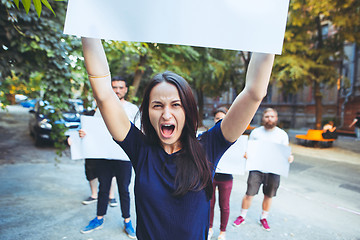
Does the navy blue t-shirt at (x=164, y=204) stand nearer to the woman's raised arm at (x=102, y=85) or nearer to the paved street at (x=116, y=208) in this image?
the woman's raised arm at (x=102, y=85)

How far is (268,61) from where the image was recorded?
102cm

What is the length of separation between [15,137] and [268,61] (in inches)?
471

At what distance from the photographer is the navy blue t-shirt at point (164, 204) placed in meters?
1.19

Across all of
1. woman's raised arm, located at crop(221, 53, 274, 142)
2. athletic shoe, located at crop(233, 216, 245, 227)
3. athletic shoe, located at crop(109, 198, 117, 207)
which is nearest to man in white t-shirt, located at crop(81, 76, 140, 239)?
athletic shoe, located at crop(109, 198, 117, 207)

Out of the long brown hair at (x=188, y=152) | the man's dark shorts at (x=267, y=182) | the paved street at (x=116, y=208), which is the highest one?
the long brown hair at (x=188, y=152)

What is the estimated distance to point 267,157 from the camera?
3.36 m

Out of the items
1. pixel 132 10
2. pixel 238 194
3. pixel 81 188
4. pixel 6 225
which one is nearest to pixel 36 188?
pixel 81 188

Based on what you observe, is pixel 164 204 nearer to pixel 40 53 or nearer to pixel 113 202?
pixel 113 202

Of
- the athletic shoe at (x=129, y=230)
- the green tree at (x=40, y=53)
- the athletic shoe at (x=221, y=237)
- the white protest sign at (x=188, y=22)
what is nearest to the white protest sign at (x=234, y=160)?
the athletic shoe at (x=221, y=237)

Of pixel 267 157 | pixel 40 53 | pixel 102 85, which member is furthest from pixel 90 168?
pixel 102 85

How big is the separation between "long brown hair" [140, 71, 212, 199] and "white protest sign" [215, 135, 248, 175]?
1.87 m

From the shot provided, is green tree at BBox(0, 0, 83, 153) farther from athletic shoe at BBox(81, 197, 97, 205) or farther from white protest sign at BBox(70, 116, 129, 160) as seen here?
athletic shoe at BBox(81, 197, 97, 205)

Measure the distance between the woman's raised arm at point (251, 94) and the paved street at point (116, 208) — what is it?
8.75 feet

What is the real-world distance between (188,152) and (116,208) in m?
3.26
